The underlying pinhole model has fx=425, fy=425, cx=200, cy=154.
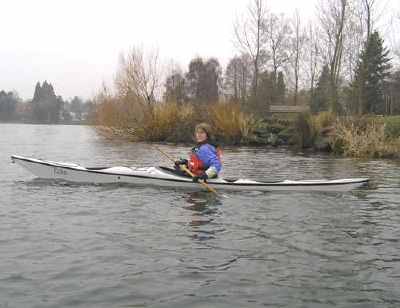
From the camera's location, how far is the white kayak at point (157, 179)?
756cm

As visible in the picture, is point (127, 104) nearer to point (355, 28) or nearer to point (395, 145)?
point (355, 28)

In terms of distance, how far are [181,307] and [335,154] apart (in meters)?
14.4

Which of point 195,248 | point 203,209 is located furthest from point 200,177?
point 195,248

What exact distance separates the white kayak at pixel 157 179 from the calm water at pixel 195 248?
19 cm

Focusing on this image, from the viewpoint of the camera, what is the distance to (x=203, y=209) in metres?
6.42

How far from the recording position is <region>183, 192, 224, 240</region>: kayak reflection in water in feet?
16.8

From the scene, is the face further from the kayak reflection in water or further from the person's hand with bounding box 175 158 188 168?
the kayak reflection in water

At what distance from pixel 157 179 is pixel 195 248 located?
3625mm

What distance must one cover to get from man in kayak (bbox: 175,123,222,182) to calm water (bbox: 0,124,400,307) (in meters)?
0.39

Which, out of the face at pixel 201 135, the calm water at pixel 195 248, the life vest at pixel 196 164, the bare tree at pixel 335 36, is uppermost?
the bare tree at pixel 335 36

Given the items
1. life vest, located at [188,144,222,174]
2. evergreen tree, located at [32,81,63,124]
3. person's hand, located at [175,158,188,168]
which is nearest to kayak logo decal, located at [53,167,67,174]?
person's hand, located at [175,158,188,168]

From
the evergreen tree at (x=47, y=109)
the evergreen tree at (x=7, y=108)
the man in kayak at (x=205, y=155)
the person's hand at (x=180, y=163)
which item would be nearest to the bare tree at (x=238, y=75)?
the person's hand at (x=180, y=163)

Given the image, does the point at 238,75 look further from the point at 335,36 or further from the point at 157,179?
the point at 157,179

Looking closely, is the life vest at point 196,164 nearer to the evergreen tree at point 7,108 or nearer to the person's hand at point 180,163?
the person's hand at point 180,163
